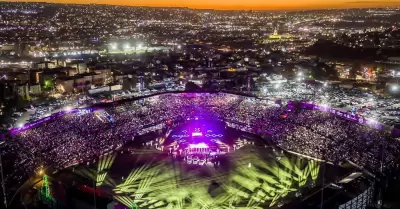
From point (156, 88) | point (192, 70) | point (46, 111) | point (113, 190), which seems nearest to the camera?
point (113, 190)

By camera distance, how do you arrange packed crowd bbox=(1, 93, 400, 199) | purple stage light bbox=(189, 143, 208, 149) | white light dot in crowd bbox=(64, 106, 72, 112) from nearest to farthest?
1. packed crowd bbox=(1, 93, 400, 199)
2. purple stage light bbox=(189, 143, 208, 149)
3. white light dot in crowd bbox=(64, 106, 72, 112)

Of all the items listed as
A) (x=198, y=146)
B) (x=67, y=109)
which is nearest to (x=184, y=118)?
(x=198, y=146)

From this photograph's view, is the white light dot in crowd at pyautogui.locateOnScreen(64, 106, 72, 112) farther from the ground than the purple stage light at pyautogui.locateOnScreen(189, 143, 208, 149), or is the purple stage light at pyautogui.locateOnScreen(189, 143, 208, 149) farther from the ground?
the white light dot in crowd at pyautogui.locateOnScreen(64, 106, 72, 112)

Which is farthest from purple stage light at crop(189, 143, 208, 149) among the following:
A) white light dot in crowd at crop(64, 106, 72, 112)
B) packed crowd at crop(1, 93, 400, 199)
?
white light dot in crowd at crop(64, 106, 72, 112)

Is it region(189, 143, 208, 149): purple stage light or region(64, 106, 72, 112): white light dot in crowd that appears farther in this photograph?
region(64, 106, 72, 112): white light dot in crowd

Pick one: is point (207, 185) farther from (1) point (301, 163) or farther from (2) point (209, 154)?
(1) point (301, 163)

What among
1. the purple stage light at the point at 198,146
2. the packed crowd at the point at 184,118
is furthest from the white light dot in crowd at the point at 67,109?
the purple stage light at the point at 198,146

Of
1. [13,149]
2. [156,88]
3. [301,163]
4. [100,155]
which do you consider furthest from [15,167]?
[156,88]

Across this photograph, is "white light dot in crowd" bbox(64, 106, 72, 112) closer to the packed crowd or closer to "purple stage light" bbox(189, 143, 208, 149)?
the packed crowd
